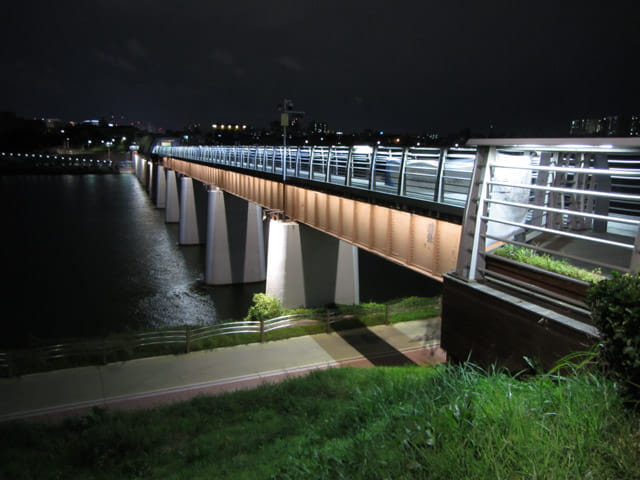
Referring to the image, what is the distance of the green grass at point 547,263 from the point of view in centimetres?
520

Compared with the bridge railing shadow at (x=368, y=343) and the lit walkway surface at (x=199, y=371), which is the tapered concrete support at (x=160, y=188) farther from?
the lit walkway surface at (x=199, y=371)

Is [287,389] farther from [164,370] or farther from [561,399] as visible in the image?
[561,399]

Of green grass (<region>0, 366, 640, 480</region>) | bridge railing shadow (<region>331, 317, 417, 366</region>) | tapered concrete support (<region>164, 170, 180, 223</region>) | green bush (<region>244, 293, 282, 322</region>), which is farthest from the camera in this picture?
tapered concrete support (<region>164, 170, 180, 223</region>)

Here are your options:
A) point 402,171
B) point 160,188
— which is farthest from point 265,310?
point 160,188

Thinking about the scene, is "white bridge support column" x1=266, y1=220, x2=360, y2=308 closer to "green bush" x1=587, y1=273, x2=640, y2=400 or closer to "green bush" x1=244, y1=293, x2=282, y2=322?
"green bush" x1=244, y1=293, x2=282, y2=322

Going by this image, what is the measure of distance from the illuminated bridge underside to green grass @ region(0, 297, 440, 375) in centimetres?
314

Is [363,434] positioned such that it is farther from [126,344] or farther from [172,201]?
[172,201]

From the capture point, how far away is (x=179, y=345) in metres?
13.3

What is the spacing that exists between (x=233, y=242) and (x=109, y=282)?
26.9 feet

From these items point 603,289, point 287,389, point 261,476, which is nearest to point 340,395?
point 287,389

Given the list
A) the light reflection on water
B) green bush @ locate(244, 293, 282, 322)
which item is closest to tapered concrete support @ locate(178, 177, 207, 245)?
the light reflection on water

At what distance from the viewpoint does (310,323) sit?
15219 mm

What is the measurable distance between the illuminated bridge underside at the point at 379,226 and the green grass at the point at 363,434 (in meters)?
2.64

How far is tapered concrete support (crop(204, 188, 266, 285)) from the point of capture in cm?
3083
